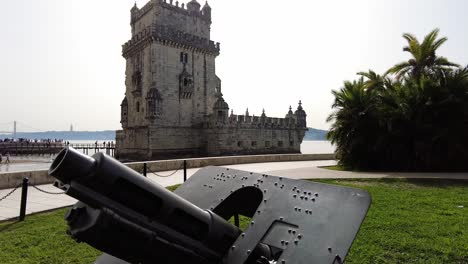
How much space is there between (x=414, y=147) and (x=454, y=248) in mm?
13425

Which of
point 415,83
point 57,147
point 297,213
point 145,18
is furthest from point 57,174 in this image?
point 57,147

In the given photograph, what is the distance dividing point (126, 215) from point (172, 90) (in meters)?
33.7

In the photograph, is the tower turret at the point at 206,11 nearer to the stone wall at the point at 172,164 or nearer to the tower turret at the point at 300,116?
the tower turret at the point at 300,116

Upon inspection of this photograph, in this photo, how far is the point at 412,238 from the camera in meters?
5.87

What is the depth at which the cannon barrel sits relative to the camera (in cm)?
225

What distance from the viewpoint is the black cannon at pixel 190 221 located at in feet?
7.53

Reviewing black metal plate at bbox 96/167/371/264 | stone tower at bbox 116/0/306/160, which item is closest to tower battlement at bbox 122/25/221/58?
stone tower at bbox 116/0/306/160

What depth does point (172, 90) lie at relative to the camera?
1391 inches

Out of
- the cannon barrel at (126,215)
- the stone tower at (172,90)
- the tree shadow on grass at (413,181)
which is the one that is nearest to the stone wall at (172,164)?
the tree shadow on grass at (413,181)

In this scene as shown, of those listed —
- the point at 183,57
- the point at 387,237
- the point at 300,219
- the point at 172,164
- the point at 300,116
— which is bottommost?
the point at 387,237

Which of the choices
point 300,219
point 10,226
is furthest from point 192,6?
point 300,219

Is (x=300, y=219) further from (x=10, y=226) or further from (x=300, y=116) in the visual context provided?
(x=300, y=116)

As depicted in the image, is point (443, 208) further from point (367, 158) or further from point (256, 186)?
point (367, 158)

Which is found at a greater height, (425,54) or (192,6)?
(192,6)
